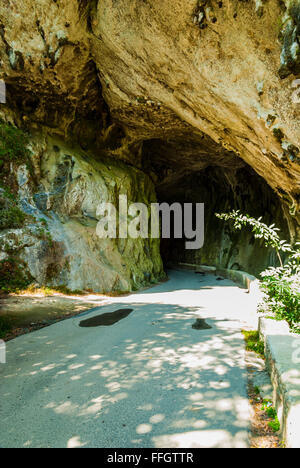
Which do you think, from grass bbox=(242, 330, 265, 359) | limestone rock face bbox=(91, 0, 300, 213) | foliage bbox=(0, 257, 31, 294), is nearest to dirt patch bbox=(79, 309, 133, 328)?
grass bbox=(242, 330, 265, 359)

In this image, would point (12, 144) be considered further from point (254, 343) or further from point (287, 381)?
point (287, 381)

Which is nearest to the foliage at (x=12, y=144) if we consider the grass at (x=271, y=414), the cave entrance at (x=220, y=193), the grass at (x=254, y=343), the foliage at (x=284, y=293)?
the cave entrance at (x=220, y=193)

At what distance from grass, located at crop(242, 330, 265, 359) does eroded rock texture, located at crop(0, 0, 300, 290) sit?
602 cm

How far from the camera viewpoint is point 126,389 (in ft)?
11.6

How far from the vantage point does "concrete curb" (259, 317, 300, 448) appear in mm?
2248

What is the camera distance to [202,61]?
365 inches

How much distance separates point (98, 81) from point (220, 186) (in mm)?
17224

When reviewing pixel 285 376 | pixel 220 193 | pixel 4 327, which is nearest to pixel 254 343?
pixel 285 376

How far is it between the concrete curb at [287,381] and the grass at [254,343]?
1.74 feet

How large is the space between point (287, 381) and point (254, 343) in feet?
7.88

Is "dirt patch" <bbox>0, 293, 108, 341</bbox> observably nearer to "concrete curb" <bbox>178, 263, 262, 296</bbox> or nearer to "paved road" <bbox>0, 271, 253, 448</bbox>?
"paved road" <bbox>0, 271, 253, 448</bbox>

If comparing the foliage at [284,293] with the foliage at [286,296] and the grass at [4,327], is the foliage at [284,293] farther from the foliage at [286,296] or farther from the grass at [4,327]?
the grass at [4,327]

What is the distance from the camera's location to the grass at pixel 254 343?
183 inches
